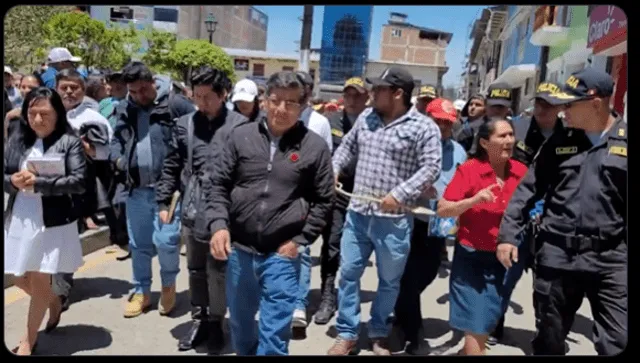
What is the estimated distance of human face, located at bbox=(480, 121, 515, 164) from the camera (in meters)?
3.35

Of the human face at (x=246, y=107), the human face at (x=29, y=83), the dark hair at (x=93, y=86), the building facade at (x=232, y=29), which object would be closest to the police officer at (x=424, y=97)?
the human face at (x=246, y=107)

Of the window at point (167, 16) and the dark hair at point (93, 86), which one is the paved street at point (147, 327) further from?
the window at point (167, 16)

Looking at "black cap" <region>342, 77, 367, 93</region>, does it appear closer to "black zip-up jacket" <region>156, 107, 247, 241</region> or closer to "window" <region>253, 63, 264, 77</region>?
"black zip-up jacket" <region>156, 107, 247, 241</region>

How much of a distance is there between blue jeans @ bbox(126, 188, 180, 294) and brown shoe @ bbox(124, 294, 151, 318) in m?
0.05

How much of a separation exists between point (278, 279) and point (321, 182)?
536 mm

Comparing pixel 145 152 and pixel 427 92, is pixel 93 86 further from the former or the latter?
pixel 427 92

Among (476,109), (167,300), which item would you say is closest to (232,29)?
(476,109)

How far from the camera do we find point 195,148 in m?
3.94

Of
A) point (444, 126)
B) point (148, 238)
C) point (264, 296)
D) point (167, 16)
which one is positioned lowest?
point (148, 238)

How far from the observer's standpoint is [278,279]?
10.2ft

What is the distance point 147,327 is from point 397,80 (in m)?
2.46

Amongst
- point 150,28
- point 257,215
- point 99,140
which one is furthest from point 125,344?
point 150,28

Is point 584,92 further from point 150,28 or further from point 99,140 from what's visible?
point 150,28

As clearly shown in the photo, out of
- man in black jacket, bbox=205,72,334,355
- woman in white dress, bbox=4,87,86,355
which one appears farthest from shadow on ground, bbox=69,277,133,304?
man in black jacket, bbox=205,72,334,355
